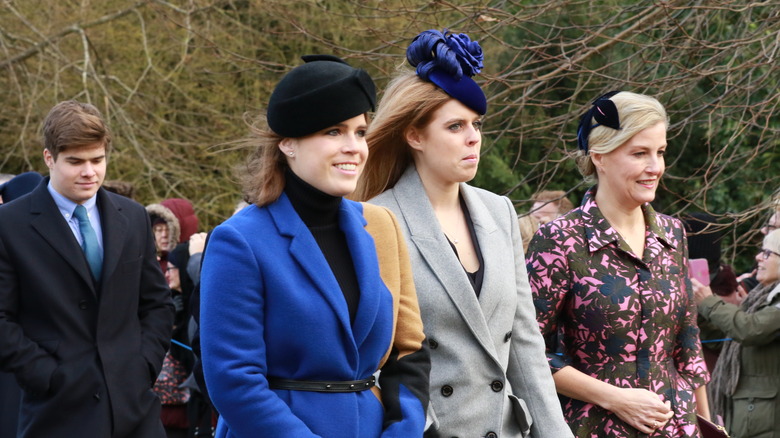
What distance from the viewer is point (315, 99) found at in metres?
3.02

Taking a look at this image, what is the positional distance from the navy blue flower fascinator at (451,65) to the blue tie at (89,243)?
7.06 feet

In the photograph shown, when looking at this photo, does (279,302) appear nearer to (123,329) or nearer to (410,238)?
(410,238)

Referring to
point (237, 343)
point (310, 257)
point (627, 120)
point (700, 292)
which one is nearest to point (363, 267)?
point (310, 257)

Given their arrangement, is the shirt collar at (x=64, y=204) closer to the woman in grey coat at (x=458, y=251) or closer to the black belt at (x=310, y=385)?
the woman in grey coat at (x=458, y=251)

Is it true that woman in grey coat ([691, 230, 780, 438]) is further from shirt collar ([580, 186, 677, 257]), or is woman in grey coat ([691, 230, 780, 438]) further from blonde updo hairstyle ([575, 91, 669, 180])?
blonde updo hairstyle ([575, 91, 669, 180])

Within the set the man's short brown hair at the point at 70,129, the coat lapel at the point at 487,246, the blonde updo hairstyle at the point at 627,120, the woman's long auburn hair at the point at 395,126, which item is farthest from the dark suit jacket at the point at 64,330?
the blonde updo hairstyle at the point at 627,120

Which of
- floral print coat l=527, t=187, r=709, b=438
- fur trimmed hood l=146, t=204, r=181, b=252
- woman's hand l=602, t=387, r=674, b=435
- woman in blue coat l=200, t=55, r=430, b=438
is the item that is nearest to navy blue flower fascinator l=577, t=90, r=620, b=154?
floral print coat l=527, t=187, r=709, b=438

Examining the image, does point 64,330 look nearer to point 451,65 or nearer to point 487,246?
point 487,246

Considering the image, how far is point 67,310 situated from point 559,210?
13.1 feet

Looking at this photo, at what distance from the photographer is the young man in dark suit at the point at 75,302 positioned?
496cm

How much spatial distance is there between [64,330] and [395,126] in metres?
2.10

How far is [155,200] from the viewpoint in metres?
12.7

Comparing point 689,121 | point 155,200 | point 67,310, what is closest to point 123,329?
point 67,310

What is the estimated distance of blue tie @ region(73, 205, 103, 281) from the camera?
16.9ft
